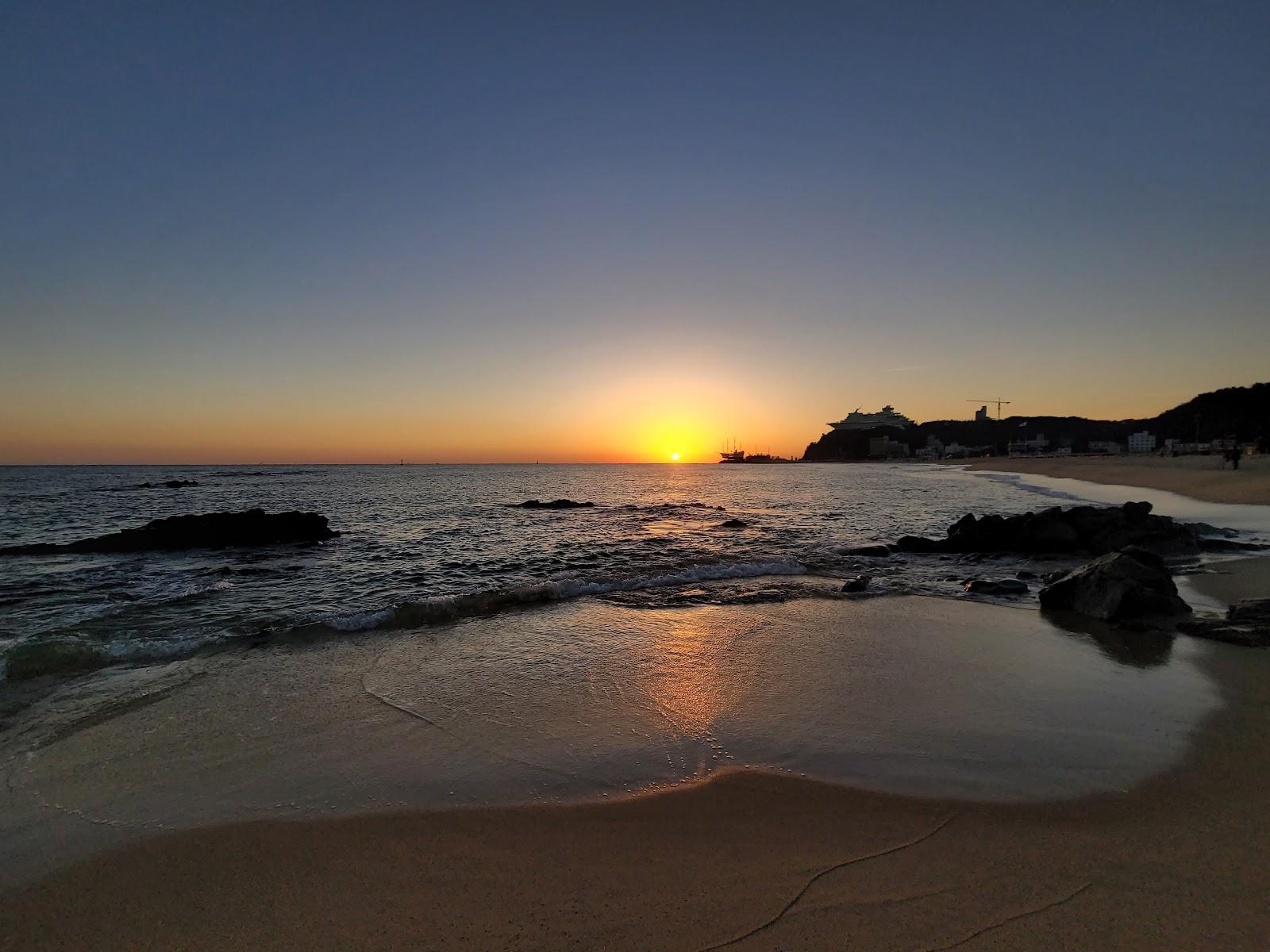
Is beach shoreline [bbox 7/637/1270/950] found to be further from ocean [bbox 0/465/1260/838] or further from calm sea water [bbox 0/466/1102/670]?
calm sea water [bbox 0/466/1102/670]

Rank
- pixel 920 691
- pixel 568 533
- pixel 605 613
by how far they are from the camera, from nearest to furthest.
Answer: pixel 920 691 → pixel 605 613 → pixel 568 533

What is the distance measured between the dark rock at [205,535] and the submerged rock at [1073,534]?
23256mm

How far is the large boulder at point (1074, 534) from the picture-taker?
57.0 feet

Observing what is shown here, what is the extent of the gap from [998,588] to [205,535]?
26118mm

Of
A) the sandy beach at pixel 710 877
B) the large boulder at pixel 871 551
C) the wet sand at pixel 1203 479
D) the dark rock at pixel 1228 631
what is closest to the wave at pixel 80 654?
the sandy beach at pixel 710 877

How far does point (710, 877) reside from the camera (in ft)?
12.2

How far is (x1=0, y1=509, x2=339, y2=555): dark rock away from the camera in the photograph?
20.9m

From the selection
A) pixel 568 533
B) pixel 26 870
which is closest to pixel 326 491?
pixel 568 533

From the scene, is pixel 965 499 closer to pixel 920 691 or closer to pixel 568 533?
pixel 568 533

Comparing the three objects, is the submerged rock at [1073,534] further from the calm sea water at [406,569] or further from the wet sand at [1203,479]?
the wet sand at [1203,479]

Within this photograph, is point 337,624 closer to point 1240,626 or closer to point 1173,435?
point 1240,626

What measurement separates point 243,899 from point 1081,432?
783 feet

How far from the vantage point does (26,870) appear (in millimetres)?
3971

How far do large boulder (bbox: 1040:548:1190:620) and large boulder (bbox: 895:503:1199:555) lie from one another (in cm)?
720
